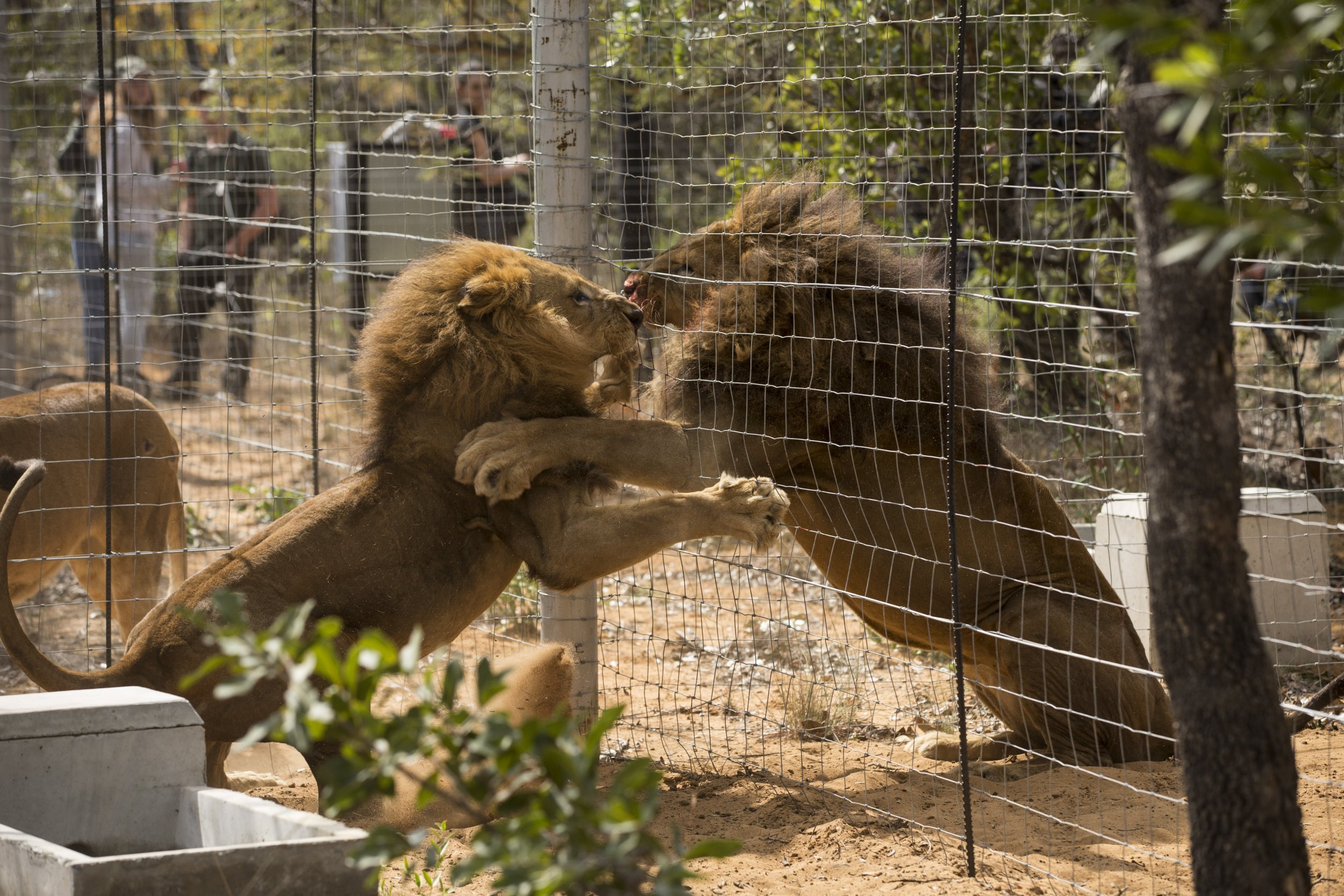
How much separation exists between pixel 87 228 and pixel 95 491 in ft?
20.4

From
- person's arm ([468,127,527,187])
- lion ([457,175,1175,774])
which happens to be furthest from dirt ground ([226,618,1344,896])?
person's arm ([468,127,527,187])

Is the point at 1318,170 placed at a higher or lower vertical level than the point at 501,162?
lower

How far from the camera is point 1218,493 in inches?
80.9

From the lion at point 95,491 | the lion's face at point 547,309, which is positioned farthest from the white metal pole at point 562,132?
the lion at point 95,491

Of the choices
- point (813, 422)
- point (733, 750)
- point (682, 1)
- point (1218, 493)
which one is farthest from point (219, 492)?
point (1218, 493)

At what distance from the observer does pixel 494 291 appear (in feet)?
13.3

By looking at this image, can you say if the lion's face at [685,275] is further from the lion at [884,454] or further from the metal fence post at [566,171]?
the metal fence post at [566,171]

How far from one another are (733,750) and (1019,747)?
114cm

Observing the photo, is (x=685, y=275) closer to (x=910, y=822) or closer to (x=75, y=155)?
(x=910, y=822)

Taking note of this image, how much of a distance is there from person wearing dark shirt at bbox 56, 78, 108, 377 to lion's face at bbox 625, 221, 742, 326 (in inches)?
210

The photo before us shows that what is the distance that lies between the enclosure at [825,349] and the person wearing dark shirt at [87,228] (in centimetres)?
23

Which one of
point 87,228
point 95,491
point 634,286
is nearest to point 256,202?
point 87,228

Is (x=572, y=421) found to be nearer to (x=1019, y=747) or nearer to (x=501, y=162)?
(x=501, y=162)

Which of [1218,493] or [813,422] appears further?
[813,422]
